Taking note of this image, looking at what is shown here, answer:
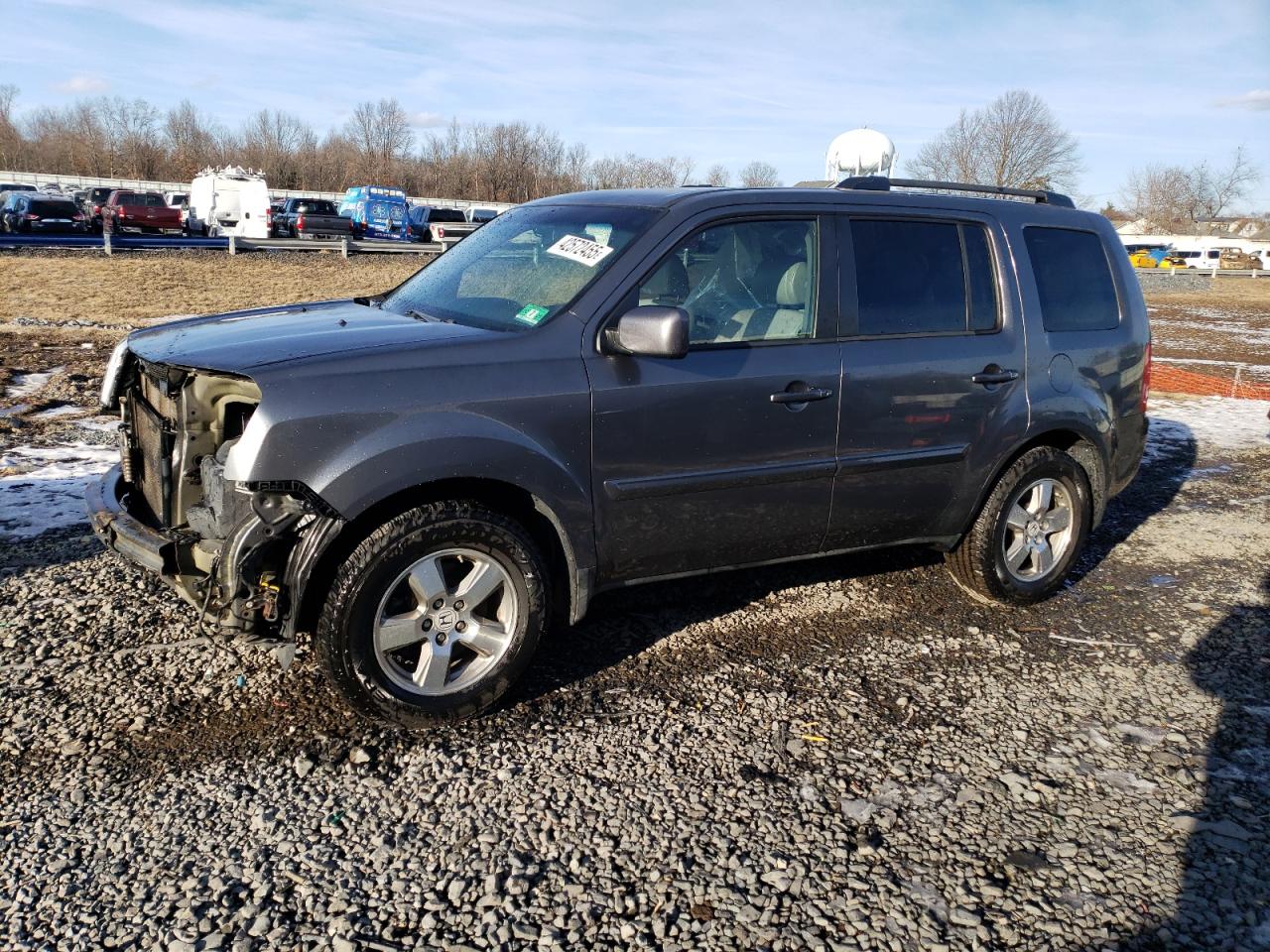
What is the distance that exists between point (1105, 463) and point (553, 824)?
3.71 metres

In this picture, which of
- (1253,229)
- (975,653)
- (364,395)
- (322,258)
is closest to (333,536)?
(364,395)

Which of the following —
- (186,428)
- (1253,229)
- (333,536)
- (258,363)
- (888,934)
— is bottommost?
(888,934)

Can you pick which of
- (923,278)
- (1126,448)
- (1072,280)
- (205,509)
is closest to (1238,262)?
(1126,448)

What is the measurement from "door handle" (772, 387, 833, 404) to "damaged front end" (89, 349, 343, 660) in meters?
1.82

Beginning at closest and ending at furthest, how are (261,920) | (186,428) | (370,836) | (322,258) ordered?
(261,920), (370,836), (186,428), (322,258)

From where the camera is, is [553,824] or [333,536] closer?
[553,824]

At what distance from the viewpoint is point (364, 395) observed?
3.41 metres

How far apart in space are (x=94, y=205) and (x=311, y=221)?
851 cm

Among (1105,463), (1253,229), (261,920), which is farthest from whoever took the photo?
(1253,229)

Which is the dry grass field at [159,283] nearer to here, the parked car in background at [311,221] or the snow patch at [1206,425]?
the parked car in background at [311,221]

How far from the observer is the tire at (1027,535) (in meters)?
4.98

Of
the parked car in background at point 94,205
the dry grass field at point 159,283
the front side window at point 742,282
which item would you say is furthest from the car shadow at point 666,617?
the parked car in background at point 94,205

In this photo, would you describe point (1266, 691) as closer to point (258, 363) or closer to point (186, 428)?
point (258, 363)

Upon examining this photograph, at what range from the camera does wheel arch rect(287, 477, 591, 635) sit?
336 cm
